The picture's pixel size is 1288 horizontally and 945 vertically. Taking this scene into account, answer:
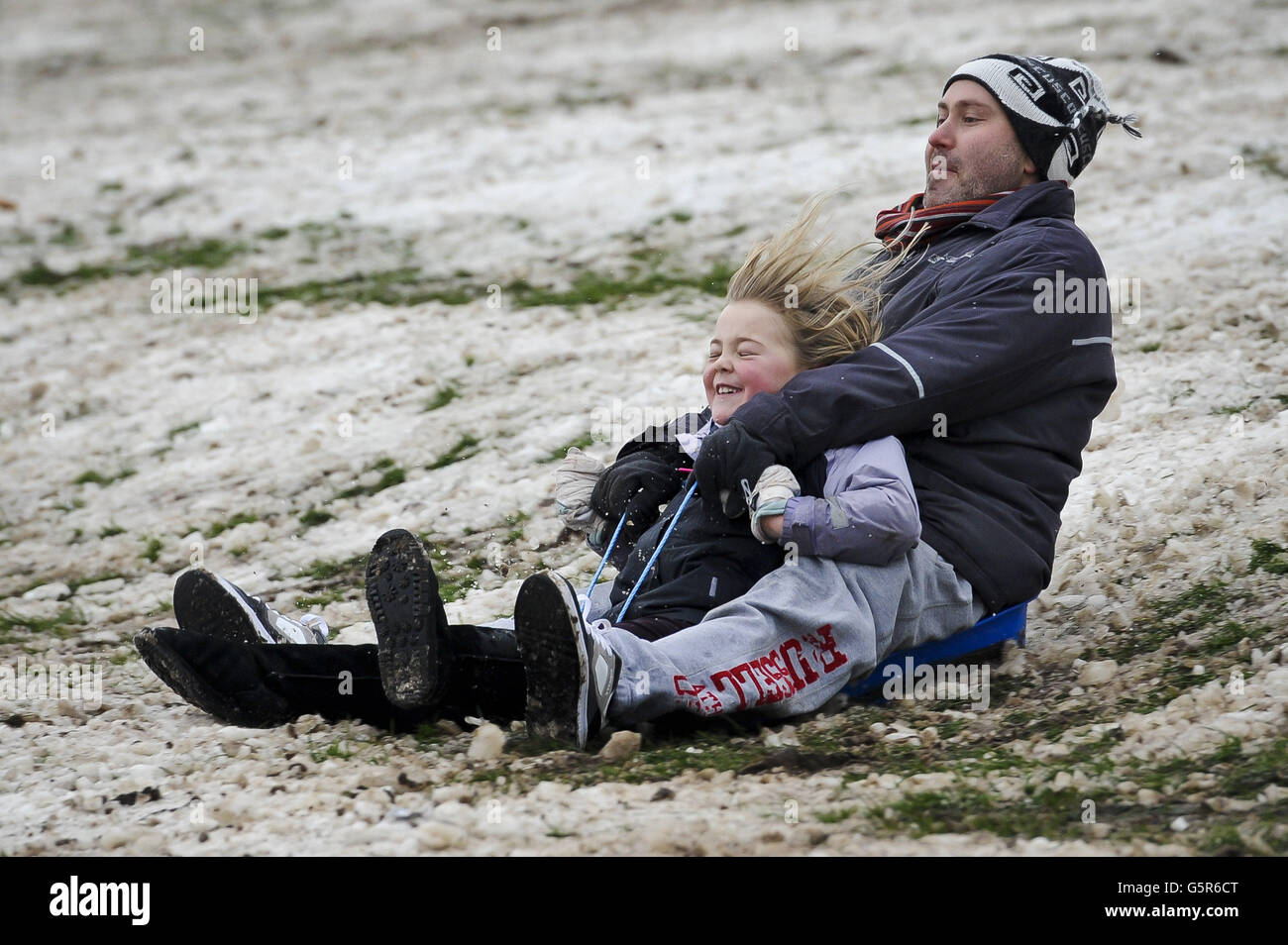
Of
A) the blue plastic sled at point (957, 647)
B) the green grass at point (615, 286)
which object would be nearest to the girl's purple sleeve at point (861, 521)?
the blue plastic sled at point (957, 647)

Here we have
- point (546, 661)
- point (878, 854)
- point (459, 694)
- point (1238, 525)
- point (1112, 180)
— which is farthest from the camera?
point (1112, 180)

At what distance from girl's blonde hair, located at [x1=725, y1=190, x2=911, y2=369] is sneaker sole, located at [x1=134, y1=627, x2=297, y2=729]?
6.12 feet

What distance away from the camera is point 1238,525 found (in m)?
4.98

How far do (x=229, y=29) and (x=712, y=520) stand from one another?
1583 cm

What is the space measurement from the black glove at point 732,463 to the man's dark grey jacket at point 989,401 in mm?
45

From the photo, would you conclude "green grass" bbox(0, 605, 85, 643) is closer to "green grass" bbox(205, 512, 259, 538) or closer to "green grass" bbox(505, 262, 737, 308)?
"green grass" bbox(205, 512, 259, 538)

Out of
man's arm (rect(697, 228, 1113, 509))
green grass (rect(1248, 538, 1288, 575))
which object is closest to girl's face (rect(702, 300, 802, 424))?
man's arm (rect(697, 228, 1113, 509))

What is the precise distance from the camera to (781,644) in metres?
3.93

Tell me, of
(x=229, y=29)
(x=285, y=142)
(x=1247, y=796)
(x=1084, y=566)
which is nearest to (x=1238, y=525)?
(x=1084, y=566)

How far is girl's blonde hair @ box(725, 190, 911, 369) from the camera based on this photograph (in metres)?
4.40

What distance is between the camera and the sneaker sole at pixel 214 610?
425 centimetres

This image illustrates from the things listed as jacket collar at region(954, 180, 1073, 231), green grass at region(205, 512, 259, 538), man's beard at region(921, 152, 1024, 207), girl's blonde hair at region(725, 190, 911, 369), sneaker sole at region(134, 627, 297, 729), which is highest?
man's beard at region(921, 152, 1024, 207)

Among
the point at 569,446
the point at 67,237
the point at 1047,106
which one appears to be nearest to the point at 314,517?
the point at 569,446

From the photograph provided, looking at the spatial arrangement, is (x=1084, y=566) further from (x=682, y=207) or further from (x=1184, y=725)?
(x=682, y=207)
